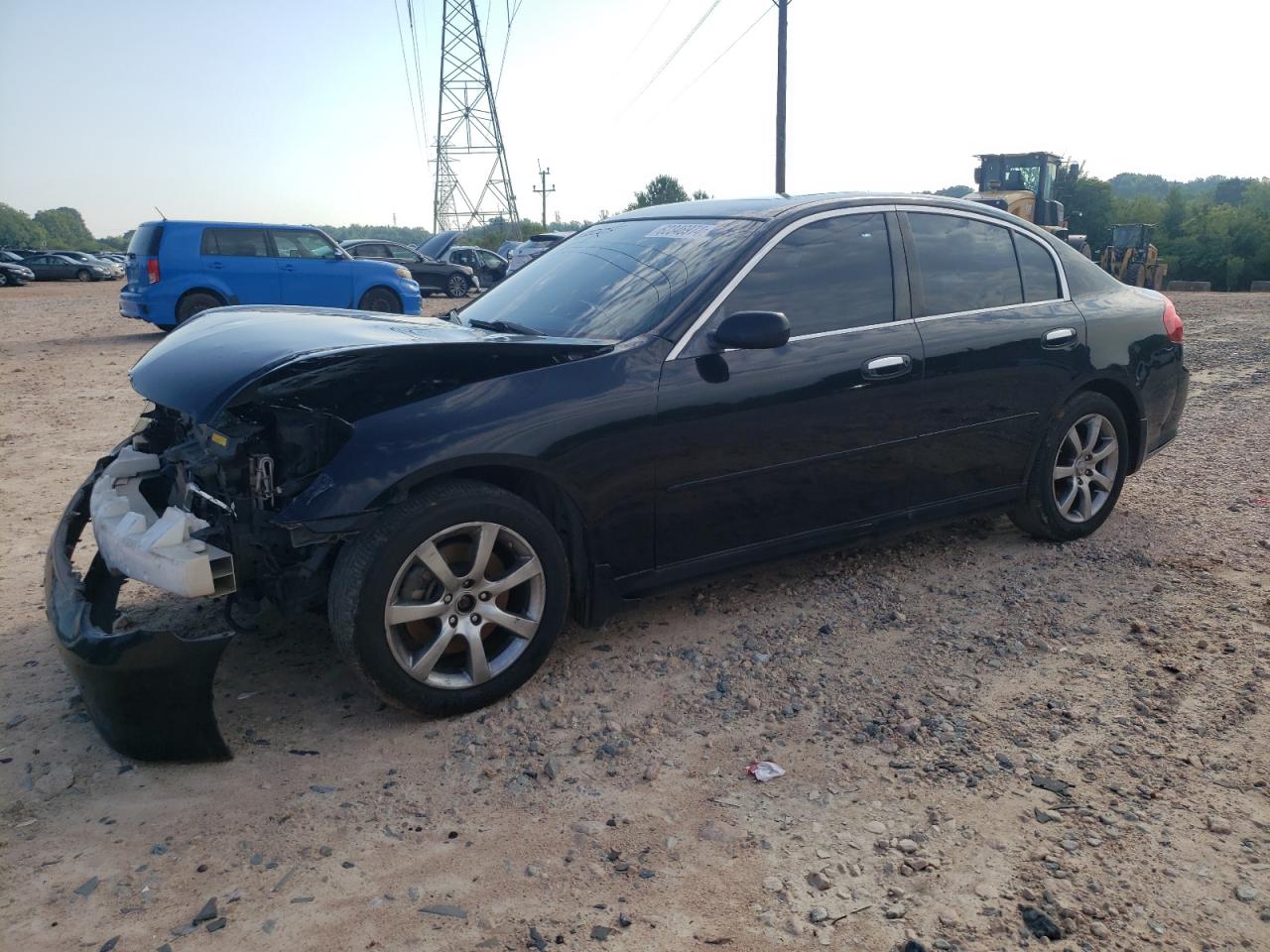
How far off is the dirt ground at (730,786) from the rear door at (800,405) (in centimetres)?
51

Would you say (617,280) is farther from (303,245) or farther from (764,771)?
(303,245)

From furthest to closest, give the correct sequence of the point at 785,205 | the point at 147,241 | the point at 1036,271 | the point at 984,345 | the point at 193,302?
the point at 193,302 → the point at 147,241 → the point at 1036,271 → the point at 984,345 → the point at 785,205

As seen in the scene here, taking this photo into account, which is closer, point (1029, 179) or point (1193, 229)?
point (1029, 179)

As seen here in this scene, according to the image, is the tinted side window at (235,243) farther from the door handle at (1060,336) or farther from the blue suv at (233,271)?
the door handle at (1060,336)

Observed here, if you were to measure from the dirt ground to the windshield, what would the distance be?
1319mm

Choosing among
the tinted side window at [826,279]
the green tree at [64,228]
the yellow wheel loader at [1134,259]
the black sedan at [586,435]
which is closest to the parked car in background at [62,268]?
the yellow wheel loader at [1134,259]

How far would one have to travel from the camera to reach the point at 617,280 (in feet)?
13.3

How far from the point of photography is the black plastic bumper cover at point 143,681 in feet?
9.20

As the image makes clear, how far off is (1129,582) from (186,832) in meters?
4.09

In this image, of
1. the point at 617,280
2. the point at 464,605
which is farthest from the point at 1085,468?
the point at 464,605

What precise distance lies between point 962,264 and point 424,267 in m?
20.3

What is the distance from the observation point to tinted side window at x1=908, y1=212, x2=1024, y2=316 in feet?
14.5

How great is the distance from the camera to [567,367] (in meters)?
3.46

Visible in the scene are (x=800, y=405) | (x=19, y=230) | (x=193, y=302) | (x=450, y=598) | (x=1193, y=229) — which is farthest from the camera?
(x=19, y=230)
